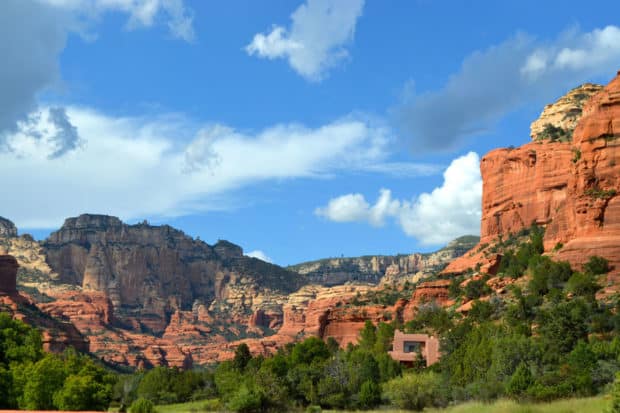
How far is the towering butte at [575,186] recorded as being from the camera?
93.6 metres

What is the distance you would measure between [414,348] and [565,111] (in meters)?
67.3

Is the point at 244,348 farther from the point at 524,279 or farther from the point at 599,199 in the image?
the point at 599,199

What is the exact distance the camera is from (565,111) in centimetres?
15600

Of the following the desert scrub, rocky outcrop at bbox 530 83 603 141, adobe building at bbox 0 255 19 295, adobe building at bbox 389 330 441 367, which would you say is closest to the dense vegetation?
adobe building at bbox 389 330 441 367

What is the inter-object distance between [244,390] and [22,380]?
15579 millimetres

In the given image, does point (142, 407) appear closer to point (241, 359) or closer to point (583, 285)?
point (241, 359)

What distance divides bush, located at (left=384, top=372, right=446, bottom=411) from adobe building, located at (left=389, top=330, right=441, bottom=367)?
18.6m

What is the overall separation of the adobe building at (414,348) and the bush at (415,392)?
1861 cm

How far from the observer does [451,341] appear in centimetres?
9038

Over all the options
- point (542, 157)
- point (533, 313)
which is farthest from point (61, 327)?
point (533, 313)

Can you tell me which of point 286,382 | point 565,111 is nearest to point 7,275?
point 565,111

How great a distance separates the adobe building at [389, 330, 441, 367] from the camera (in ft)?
316

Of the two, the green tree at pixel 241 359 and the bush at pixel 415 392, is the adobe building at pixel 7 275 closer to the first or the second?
the green tree at pixel 241 359

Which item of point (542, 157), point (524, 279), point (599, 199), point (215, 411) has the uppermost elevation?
point (542, 157)
